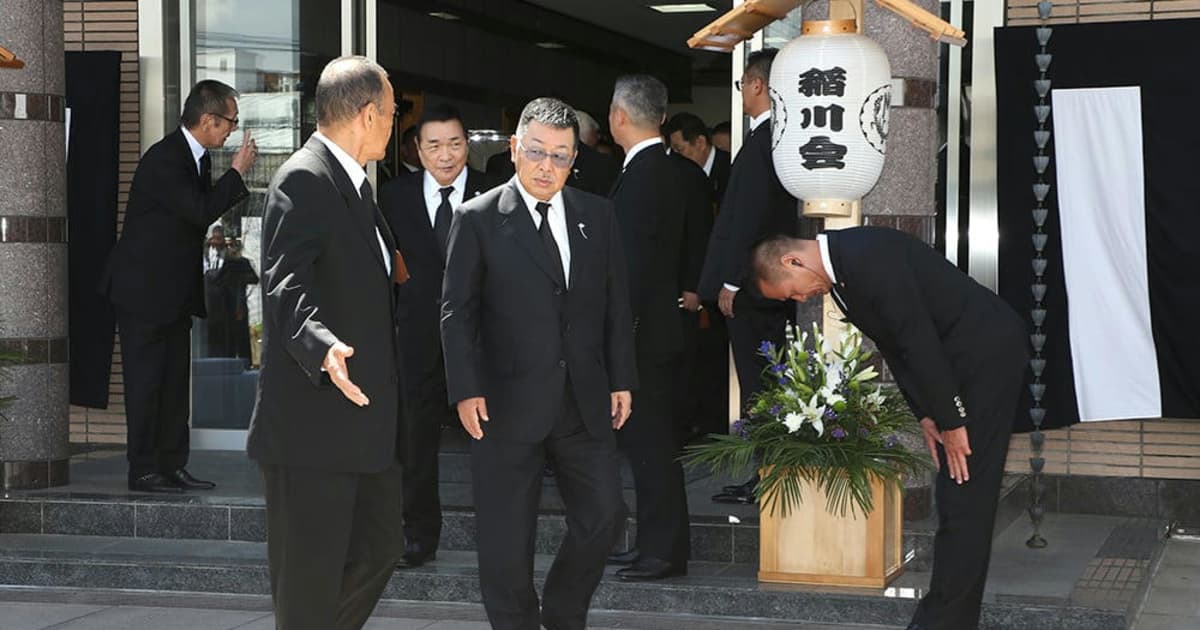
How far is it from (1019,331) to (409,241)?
240 cm

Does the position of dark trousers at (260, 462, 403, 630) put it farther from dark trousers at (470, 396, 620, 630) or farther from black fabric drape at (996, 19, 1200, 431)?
black fabric drape at (996, 19, 1200, 431)

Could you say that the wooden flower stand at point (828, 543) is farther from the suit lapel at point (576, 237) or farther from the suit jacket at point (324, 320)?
the suit jacket at point (324, 320)

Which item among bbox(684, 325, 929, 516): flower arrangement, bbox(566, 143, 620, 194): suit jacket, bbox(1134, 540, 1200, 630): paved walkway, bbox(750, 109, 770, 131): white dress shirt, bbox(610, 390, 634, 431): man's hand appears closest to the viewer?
bbox(610, 390, 634, 431): man's hand

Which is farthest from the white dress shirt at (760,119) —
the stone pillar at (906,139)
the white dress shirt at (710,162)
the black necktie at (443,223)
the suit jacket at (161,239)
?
the suit jacket at (161,239)

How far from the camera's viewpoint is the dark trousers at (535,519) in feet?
16.6

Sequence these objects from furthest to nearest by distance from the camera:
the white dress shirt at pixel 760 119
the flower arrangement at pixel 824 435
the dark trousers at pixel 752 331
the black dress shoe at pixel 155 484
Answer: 1. the black dress shoe at pixel 155 484
2. the dark trousers at pixel 752 331
3. the white dress shirt at pixel 760 119
4. the flower arrangement at pixel 824 435

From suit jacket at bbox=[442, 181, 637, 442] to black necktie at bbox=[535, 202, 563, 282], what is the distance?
0.05 ft

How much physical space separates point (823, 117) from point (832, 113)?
3 cm

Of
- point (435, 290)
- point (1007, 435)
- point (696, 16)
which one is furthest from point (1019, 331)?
point (696, 16)

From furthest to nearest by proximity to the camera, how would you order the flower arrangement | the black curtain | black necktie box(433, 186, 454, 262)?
the black curtain, black necktie box(433, 186, 454, 262), the flower arrangement

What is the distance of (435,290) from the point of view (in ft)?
21.0

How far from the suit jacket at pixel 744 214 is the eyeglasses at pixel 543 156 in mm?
1685

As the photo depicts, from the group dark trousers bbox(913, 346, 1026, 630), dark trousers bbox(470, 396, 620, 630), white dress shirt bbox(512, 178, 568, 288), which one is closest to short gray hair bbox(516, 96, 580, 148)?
white dress shirt bbox(512, 178, 568, 288)

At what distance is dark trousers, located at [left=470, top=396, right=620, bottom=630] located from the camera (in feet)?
16.6
